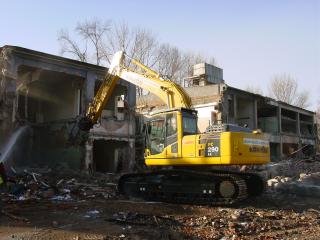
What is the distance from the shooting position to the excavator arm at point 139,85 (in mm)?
15844

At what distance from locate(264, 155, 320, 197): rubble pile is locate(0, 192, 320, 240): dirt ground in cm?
342

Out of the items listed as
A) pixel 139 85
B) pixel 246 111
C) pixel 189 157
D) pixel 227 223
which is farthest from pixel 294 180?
pixel 246 111

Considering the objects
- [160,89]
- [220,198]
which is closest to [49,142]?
[160,89]

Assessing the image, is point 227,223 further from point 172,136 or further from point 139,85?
point 139,85

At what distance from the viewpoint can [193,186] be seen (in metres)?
14.8

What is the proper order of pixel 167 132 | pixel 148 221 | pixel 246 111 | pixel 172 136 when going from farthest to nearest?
pixel 246 111, pixel 167 132, pixel 172 136, pixel 148 221

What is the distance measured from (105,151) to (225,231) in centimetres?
1776

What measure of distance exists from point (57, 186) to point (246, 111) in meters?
24.8

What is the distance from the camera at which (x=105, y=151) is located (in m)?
27.3

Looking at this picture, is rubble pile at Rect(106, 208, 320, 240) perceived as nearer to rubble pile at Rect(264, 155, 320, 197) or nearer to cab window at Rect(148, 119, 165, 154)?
cab window at Rect(148, 119, 165, 154)

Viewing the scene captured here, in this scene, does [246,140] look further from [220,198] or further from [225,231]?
[225,231]

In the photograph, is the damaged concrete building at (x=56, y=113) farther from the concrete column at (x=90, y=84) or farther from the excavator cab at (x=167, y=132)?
the excavator cab at (x=167, y=132)

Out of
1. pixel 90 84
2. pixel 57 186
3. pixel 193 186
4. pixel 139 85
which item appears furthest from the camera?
pixel 90 84

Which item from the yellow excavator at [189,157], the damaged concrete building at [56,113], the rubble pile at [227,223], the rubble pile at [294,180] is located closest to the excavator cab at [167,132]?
the yellow excavator at [189,157]
